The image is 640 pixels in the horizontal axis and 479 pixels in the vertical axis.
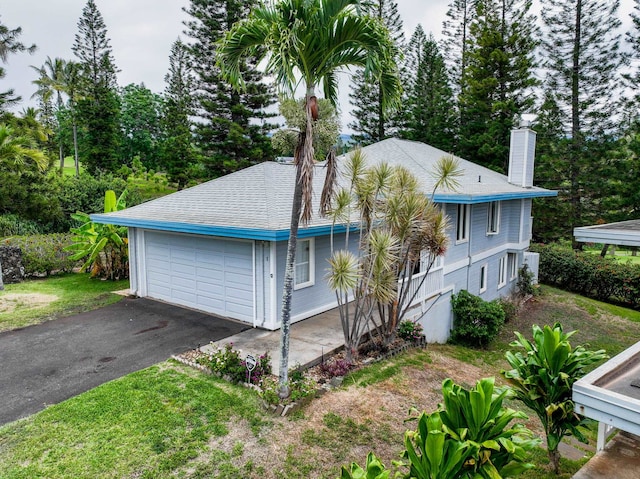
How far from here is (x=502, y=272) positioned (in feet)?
59.6

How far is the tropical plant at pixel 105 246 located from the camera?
48.2 ft

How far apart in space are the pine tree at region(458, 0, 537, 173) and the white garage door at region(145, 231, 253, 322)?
2240 cm

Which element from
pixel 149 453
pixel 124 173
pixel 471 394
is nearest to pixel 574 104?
pixel 471 394

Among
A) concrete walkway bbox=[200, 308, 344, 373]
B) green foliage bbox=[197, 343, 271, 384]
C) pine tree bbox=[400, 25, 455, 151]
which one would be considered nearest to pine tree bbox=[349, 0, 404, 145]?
pine tree bbox=[400, 25, 455, 151]

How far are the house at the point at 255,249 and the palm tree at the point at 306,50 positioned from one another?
3.24 meters

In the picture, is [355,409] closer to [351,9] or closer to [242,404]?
[242,404]

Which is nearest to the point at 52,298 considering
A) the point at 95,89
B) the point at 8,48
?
the point at 8,48

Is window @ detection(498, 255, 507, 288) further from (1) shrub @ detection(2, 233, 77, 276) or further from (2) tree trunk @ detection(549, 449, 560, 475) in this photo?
(1) shrub @ detection(2, 233, 77, 276)

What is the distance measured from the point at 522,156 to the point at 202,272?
14.0 m

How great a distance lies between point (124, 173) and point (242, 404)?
103ft

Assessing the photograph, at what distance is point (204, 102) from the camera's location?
2659 centimetres

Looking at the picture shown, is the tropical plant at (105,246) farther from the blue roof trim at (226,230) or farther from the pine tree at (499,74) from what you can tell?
the pine tree at (499,74)

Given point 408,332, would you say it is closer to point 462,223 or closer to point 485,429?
point 462,223

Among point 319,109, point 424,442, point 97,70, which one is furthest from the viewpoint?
point 97,70
